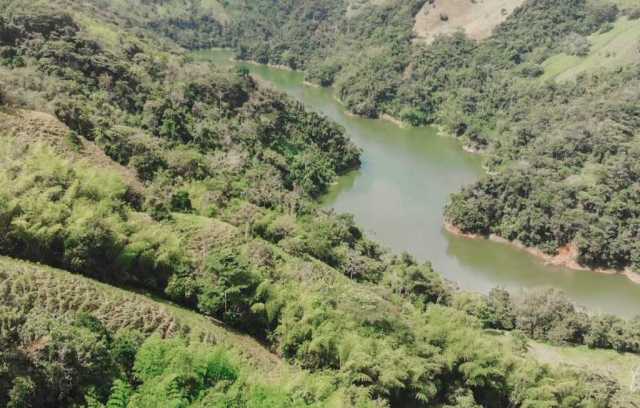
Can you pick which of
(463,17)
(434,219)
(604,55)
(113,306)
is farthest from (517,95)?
(113,306)

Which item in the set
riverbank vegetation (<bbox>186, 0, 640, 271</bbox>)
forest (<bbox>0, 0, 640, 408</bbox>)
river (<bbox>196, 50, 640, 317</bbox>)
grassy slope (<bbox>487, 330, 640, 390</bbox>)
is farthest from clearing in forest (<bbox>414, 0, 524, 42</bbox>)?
grassy slope (<bbox>487, 330, 640, 390</bbox>)

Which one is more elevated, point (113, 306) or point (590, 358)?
point (590, 358)

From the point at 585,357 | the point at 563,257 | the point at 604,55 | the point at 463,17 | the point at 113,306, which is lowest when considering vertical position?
the point at 113,306

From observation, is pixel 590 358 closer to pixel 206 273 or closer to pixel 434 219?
pixel 206 273

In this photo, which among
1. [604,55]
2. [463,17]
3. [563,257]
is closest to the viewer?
[563,257]

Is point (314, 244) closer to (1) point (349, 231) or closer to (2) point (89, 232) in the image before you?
(1) point (349, 231)

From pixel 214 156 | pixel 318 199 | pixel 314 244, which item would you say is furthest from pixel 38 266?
pixel 318 199

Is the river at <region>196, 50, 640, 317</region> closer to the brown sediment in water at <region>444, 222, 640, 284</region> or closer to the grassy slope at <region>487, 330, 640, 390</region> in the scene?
the brown sediment in water at <region>444, 222, 640, 284</region>

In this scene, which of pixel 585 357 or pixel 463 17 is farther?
pixel 463 17
